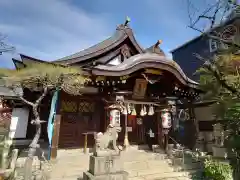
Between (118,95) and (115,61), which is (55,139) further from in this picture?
(115,61)

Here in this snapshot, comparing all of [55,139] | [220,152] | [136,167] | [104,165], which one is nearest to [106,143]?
[104,165]

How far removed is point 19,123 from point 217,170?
11.6 meters

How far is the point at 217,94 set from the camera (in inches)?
284

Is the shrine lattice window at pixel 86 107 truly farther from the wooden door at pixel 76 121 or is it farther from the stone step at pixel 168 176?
the stone step at pixel 168 176

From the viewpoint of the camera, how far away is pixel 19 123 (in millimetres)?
11539

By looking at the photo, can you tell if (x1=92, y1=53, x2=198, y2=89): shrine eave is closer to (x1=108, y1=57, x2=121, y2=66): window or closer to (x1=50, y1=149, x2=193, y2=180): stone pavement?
(x1=108, y1=57, x2=121, y2=66): window

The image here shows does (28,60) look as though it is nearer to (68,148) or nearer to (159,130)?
(68,148)

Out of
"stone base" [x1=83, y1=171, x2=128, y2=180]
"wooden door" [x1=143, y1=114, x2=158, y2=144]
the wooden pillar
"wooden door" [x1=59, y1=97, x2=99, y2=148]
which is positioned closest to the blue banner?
the wooden pillar

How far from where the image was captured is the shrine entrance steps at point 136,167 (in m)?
7.01

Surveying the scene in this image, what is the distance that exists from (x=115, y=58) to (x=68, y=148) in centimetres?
710

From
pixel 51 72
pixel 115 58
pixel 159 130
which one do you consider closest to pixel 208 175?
A: pixel 159 130

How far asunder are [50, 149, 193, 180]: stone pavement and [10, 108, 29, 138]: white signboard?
4004 mm

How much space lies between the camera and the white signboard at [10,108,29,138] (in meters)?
11.3

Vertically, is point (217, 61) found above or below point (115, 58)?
below
